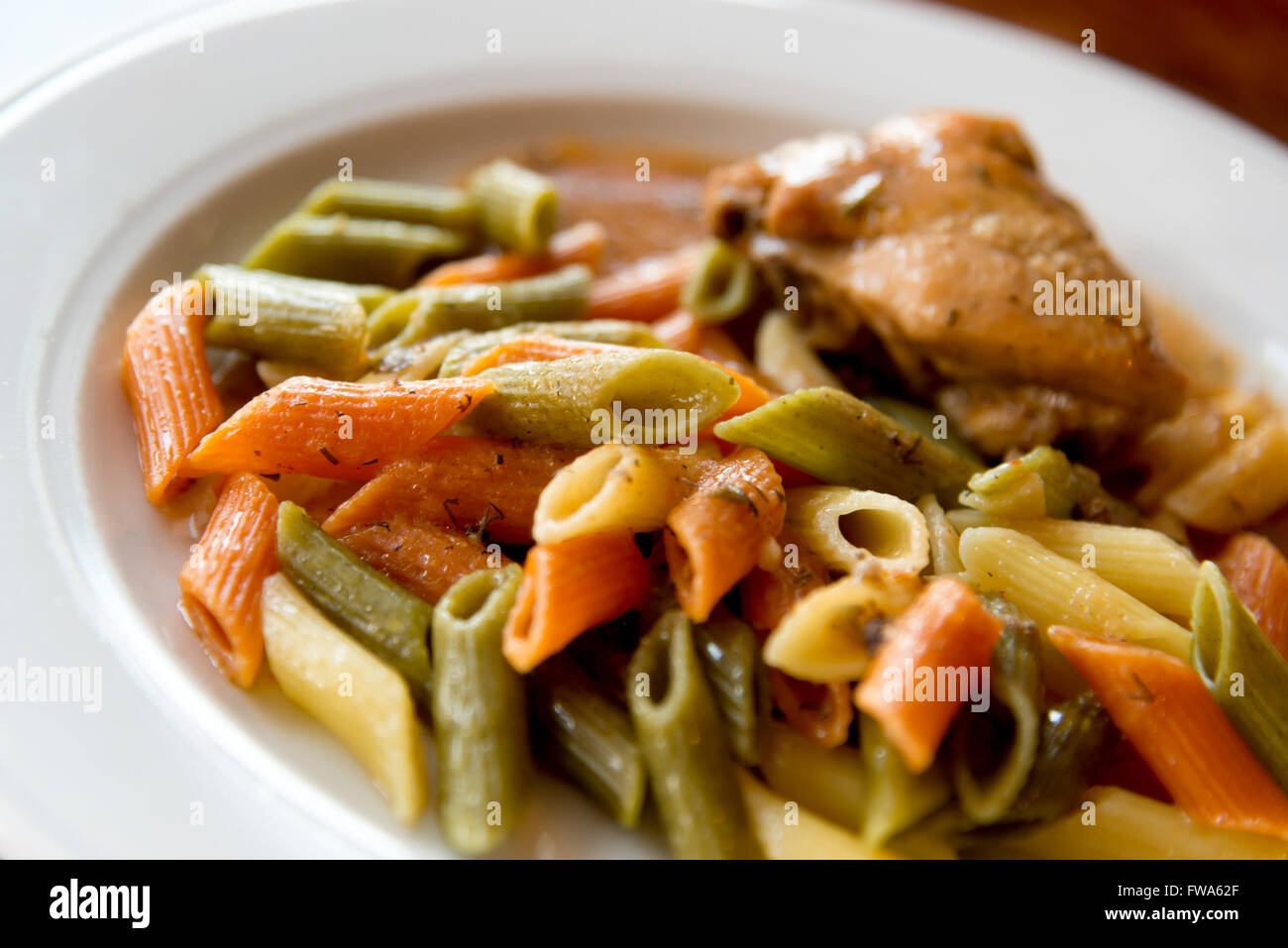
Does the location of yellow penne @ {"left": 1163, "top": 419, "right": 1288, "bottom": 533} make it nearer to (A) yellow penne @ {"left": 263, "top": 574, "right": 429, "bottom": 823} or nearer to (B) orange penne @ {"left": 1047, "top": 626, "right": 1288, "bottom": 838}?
(B) orange penne @ {"left": 1047, "top": 626, "right": 1288, "bottom": 838}

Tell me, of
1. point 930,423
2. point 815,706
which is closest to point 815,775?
point 815,706

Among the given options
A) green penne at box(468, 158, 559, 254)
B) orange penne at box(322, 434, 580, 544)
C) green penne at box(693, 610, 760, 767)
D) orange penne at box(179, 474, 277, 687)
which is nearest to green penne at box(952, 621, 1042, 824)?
green penne at box(693, 610, 760, 767)

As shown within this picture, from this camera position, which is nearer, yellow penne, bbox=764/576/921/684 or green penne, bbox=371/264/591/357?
yellow penne, bbox=764/576/921/684

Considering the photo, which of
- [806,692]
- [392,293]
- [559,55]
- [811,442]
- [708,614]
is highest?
[559,55]

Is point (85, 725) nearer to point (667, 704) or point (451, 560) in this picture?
point (451, 560)

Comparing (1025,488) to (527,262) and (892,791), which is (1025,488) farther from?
(527,262)

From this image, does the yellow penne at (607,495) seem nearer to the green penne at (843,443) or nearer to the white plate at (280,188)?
the green penne at (843,443)

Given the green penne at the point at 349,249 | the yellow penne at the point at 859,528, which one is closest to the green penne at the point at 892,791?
the yellow penne at the point at 859,528

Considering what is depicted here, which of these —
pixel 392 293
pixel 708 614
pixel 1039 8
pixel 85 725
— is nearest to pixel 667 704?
pixel 708 614
